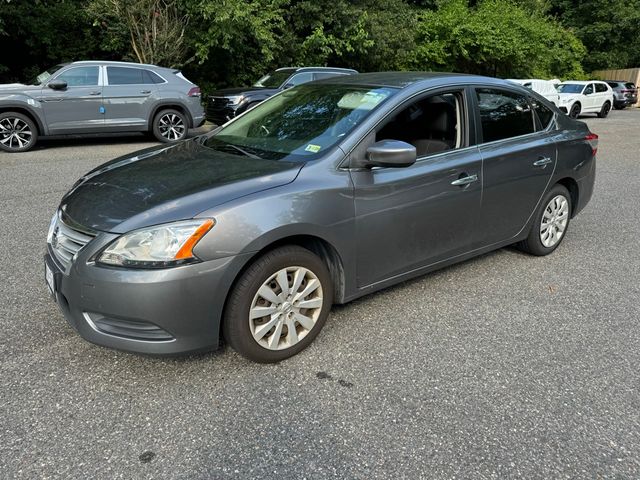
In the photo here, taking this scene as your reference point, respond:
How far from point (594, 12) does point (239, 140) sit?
43799 mm

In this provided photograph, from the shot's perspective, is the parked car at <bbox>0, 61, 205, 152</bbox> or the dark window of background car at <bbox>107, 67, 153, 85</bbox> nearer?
the parked car at <bbox>0, 61, 205, 152</bbox>

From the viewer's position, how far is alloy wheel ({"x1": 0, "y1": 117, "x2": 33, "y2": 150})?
994 centimetres

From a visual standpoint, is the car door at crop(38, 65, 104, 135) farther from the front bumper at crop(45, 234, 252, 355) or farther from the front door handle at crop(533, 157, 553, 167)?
the front door handle at crop(533, 157, 553, 167)

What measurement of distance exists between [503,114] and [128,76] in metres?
8.82

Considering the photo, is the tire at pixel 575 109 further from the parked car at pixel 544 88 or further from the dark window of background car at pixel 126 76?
the dark window of background car at pixel 126 76

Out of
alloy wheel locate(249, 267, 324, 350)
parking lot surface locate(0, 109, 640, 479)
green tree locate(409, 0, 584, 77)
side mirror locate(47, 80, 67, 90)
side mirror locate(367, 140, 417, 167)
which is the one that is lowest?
parking lot surface locate(0, 109, 640, 479)

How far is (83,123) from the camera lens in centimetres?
1050

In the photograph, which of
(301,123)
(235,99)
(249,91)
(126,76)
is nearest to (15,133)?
(126,76)

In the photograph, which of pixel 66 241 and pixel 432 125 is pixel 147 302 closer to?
pixel 66 241

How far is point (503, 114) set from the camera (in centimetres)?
427

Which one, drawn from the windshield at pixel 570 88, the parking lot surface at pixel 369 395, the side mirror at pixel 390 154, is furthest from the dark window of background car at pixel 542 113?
the windshield at pixel 570 88

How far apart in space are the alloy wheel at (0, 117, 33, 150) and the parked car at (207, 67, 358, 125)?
408 cm

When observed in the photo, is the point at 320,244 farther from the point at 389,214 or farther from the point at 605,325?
the point at 605,325

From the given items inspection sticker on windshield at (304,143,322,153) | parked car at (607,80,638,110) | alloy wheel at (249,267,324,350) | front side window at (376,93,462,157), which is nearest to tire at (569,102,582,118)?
parked car at (607,80,638,110)
